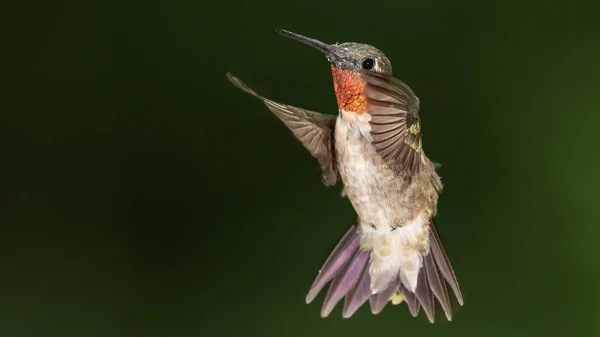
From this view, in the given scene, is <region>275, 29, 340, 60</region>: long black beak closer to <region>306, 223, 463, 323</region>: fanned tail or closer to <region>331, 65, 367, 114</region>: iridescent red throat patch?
<region>331, 65, 367, 114</region>: iridescent red throat patch

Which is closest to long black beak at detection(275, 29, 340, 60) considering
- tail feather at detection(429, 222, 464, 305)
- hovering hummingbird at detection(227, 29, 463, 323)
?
hovering hummingbird at detection(227, 29, 463, 323)

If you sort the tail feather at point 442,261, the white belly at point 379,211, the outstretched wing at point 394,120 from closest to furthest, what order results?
the outstretched wing at point 394,120, the white belly at point 379,211, the tail feather at point 442,261

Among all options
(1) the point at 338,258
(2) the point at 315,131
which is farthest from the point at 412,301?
(2) the point at 315,131

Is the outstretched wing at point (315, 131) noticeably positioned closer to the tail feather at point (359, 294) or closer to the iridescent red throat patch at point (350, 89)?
the iridescent red throat patch at point (350, 89)

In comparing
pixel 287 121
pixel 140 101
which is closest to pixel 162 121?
pixel 140 101

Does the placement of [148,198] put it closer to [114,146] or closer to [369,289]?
[114,146]

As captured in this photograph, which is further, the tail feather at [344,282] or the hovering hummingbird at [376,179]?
the tail feather at [344,282]

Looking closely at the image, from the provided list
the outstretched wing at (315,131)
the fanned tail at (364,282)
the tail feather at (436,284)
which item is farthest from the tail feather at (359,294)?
the outstretched wing at (315,131)
